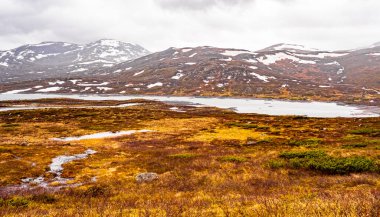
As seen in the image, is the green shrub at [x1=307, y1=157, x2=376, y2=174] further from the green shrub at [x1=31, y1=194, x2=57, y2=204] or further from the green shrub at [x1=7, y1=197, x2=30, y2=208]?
the green shrub at [x1=7, y1=197, x2=30, y2=208]

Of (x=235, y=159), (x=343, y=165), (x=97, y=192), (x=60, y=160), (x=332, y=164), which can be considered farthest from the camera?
(x=60, y=160)

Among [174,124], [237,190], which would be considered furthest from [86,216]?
[174,124]

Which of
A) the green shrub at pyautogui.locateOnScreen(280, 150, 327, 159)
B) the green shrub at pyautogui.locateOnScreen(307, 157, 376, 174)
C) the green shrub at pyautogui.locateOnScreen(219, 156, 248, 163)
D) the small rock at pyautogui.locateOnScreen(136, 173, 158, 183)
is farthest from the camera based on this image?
the green shrub at pyautogui.locateOnScreen(219, 156, 248, 163)

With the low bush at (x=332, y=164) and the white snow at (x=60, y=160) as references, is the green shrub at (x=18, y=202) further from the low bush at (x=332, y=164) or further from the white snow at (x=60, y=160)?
the low bush at (x=332, y=164)

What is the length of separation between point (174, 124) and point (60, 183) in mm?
56409

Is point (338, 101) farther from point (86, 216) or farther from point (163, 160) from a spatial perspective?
point (86, 216)

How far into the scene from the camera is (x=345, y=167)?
24250 mm

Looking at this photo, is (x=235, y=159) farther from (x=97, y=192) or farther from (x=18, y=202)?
(x=18, y=202)

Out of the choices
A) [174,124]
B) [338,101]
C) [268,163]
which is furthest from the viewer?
[338,101]

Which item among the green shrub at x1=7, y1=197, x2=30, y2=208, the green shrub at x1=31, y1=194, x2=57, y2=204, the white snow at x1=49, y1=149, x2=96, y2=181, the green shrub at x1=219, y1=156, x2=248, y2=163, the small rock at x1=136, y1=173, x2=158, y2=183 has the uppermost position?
the green shrub at x1=7, y1=197, x2=30, y2=208

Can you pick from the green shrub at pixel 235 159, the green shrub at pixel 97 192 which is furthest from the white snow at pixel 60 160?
the green shrub at pixel 235 159

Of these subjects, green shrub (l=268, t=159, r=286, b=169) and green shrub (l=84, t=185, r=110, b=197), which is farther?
green shrub (l=268, t=159, r=286, b=169)

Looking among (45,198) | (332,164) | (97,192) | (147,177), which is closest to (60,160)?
(147,177)

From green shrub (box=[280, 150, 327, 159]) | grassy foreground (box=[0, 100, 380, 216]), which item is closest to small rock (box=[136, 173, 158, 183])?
grassy foreground (box=[0, 100, 380, 216])
